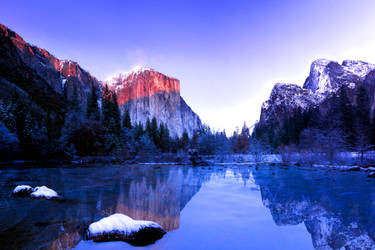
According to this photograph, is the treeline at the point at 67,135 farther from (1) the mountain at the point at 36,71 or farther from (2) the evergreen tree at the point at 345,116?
(2) the evergreen tree at the point at 345,116

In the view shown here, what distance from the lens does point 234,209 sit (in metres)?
7.46

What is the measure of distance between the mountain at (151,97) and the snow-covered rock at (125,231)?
13090cm

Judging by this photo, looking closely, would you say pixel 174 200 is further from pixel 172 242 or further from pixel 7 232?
pixel 7 232

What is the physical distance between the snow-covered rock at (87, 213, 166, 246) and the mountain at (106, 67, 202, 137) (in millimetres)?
130900

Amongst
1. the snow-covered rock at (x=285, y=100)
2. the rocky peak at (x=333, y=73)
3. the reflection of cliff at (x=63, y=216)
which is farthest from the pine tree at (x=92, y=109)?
the rocky peak at (x=333, y=73)

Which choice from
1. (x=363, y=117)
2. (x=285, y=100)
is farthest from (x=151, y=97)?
(x=363, y=117)

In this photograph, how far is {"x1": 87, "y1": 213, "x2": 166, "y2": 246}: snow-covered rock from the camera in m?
4.40

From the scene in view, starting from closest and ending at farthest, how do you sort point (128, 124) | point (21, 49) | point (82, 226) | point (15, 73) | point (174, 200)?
point (82, 226)
point (174, 200)
point (128, 124)
point (15, 73)
point (21, 49)

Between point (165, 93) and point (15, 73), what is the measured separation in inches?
3581

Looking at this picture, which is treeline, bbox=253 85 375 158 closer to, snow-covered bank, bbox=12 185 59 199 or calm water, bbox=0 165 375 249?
calm water, bbox=0 165 375 249

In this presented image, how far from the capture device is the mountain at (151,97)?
457ft

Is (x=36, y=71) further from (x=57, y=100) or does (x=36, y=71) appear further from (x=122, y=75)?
(x=122, y=75)

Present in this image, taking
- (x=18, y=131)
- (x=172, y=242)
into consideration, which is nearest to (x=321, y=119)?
(x=172, y=242)

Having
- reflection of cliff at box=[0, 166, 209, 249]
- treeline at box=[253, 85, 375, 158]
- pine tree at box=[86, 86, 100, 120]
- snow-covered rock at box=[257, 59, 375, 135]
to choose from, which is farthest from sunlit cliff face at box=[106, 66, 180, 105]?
reflection of cliff at box=[0, 166, 209, 249]
